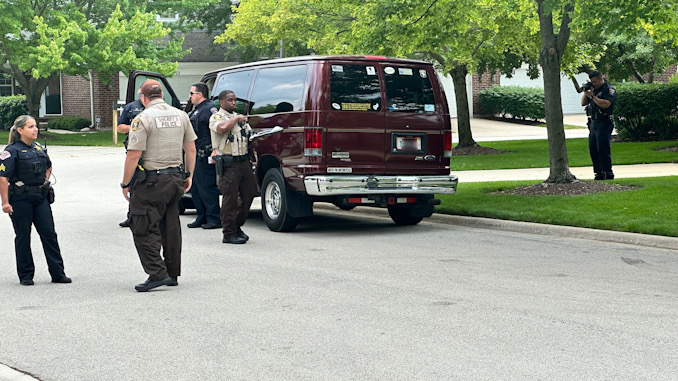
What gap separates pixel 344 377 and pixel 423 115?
7173mm

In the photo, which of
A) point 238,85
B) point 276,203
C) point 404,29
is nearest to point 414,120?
point 276,203

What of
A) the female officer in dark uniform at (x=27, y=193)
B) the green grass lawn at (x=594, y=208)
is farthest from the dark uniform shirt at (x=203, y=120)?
the female officer in dark uniform at (x=27, y=193)

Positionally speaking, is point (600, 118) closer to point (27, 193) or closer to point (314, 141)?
point (314, 141)

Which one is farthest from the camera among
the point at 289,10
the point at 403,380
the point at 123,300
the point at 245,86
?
the point at 289,10

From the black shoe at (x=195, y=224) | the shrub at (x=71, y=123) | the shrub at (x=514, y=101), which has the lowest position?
the black shoe at (x=195, y=224)

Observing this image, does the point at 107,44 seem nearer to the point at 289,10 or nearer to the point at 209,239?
A: the point at 289,10

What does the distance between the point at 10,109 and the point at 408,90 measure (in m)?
36.7

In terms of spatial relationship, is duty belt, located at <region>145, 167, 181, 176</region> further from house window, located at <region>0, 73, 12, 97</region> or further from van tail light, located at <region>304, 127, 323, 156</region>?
house window, located at <region>0, 73, 12, 97</region>

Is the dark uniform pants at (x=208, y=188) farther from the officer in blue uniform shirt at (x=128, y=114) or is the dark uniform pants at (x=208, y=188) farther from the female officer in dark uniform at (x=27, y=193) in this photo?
the female officer in dark uniform at (x=27, y=193)

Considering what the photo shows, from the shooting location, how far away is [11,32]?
3616 cm

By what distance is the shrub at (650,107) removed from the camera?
26375 millimetres

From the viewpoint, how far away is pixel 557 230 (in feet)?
39.4

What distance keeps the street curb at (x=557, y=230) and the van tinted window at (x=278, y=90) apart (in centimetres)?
282

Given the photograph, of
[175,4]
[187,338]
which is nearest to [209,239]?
[187,338]
